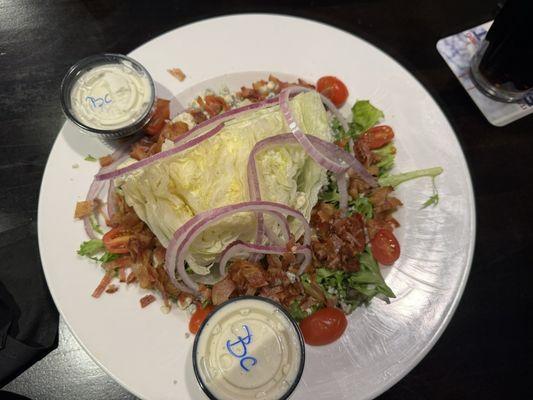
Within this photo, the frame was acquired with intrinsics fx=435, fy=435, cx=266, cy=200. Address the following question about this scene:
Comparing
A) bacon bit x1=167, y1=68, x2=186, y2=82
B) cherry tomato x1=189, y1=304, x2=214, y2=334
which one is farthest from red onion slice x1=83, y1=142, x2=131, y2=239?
cherry tomato x1=189, y1=304, x2=214, y2=334

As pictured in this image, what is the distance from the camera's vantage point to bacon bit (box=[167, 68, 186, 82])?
3385 millimetres

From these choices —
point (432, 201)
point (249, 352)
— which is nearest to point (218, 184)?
point (249, 352)

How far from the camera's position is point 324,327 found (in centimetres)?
271

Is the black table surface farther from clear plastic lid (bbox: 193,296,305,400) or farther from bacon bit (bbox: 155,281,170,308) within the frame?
clear plastic lid (bbox: 193,296,305,400)

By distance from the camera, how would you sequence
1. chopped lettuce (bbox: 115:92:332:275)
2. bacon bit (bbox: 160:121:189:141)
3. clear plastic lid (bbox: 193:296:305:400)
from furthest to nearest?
1. bacon bit (bbox: 160:121:189:141)
2. chopped lettuce (bbox: 115:92:332:275)
3. clear plastic lid (bbox: 193:296:305:400)

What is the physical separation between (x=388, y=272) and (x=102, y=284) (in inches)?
75.1

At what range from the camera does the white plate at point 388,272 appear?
267 centimetres

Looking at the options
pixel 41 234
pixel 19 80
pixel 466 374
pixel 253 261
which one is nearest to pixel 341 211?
pixel 253 261

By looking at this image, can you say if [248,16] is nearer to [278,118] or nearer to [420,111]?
[278,118]

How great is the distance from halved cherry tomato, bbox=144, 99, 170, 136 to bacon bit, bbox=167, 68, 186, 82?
0.23 meters

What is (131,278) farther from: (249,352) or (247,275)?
(249,352)

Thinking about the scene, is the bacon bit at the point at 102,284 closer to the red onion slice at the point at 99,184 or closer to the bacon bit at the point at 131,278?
the bacon bit at the point at 131,278

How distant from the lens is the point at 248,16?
3.48m

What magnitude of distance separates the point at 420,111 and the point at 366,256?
1164 mm
